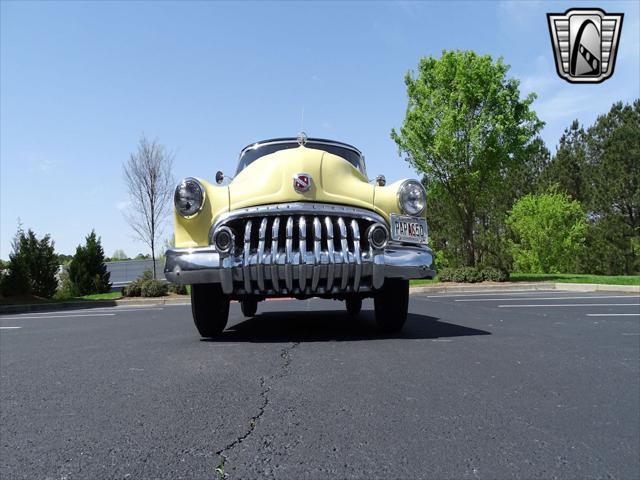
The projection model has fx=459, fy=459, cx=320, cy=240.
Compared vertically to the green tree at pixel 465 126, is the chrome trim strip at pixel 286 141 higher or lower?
lower

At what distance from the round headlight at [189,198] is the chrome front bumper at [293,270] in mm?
355

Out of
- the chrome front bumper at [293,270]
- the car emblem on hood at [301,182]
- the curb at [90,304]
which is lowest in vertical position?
the curb at [90,304]

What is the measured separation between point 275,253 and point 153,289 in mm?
13588

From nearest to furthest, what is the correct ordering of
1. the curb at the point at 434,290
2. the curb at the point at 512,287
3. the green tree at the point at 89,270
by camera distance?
the curb at the point at 434,290, the curb at the point at 512,287, the green tree at the point at 89,270

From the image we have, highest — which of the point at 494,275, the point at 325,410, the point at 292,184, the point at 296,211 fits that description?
the point at 292,184

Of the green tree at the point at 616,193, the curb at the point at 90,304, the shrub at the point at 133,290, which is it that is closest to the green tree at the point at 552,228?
the green tree at the point at 616,193

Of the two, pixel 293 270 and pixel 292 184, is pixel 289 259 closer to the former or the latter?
pixel 293 270

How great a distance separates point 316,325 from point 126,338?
Answer: 2035mm

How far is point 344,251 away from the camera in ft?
12.3

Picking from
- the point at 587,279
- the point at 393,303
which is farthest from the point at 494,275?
the point at 393,303

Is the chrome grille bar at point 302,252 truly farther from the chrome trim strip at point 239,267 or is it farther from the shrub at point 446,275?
the shrub at point 446,275

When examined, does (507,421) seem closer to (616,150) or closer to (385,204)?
(385,204)

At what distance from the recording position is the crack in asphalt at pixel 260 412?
1597 mm

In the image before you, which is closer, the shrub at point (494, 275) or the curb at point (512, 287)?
the curb at point (512, 287)
